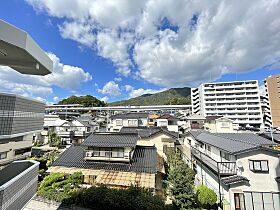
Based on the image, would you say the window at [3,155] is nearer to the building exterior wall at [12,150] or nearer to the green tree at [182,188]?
the building exterior wall at [12,150]

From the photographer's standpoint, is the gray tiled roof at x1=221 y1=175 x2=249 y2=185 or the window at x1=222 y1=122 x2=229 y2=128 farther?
the window at x1=222 y1=122 x2=229 y2=128

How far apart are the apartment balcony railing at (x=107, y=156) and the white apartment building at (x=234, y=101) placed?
53606 millimetres

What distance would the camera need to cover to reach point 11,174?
4.63m

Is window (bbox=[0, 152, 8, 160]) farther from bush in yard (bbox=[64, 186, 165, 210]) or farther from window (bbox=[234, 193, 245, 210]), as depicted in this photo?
window (bbox=[234, 193, 245, 210])

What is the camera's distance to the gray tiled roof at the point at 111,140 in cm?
1387

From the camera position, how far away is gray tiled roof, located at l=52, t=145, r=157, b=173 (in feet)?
42.2

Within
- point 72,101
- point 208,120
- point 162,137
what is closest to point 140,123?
point 162,137

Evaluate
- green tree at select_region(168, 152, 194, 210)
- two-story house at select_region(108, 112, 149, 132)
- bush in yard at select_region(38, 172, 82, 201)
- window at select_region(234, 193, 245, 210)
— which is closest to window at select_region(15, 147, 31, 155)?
bush in yard at select_region(38, 172, 82, 201)

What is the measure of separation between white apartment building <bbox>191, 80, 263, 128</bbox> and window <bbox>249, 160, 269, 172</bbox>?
49252mm

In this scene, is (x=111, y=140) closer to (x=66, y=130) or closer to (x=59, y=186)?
(x=59, y=186)

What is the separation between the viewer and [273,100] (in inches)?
2163

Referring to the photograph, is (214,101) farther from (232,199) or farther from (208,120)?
(232,199)

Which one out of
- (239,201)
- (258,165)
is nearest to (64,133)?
(239,201)

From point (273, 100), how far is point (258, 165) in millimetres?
57363
